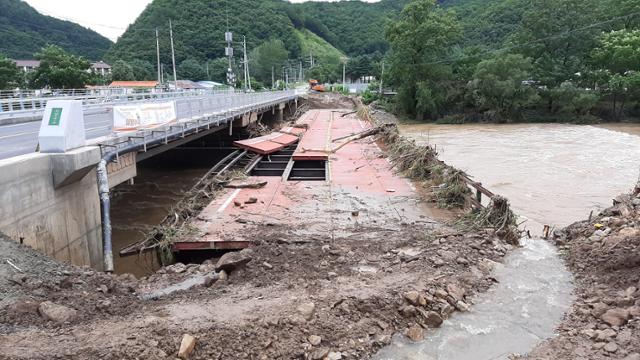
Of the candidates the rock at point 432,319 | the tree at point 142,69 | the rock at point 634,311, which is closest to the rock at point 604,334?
the rock at point 634,311

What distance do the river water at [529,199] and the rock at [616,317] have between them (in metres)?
0.65

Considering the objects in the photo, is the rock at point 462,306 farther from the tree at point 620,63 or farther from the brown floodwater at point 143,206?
the tree at point 620,63

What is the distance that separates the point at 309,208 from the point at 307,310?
5592mm

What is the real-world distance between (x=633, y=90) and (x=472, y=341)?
195 feet

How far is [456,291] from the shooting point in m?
6.99

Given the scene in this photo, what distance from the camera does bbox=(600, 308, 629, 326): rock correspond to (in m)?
5.91

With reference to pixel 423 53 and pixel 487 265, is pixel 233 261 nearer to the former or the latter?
pixel 487 265

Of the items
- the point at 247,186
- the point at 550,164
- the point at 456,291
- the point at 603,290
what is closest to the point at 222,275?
the point at 456,291

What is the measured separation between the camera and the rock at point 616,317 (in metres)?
5.91

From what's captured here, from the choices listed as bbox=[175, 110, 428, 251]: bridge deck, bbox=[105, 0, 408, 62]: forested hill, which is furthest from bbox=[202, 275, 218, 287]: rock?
bbox=[105, 0, 408, 62]: forested hill

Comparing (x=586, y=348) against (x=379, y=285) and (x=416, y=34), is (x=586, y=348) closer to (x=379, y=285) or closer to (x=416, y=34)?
(x=379, y=285)

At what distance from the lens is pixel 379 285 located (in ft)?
22.7

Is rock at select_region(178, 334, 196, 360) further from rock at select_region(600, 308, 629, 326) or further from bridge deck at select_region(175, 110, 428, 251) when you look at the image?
rock at select_region(600, 308, 629, 326)

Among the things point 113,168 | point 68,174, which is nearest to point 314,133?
point 113,168
